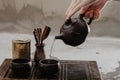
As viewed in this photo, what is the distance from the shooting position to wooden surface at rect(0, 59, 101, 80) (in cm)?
217

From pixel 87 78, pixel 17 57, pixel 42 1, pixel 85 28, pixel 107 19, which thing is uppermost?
pixel 42 1

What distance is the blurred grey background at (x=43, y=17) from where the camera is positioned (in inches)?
151

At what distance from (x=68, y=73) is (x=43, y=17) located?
5.56 ft

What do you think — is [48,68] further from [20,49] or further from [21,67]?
[20,49]

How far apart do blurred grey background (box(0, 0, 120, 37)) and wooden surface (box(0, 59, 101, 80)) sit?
4.47 feet

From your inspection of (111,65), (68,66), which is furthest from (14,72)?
(111,65)

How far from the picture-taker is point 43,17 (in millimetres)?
3891

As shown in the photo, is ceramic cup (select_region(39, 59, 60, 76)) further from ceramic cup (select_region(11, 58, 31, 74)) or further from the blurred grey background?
the blurred grey background

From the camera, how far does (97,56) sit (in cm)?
344

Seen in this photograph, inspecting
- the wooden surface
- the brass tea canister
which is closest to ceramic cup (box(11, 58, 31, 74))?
the wooden surface

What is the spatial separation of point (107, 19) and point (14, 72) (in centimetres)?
191

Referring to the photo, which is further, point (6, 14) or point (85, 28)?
point (6, 14)

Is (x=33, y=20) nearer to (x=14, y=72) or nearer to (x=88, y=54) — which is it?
(x=88, y=54)

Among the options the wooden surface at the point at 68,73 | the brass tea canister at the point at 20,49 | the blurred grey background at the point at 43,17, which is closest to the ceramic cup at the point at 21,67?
the wooden surface at the point at 68,73
